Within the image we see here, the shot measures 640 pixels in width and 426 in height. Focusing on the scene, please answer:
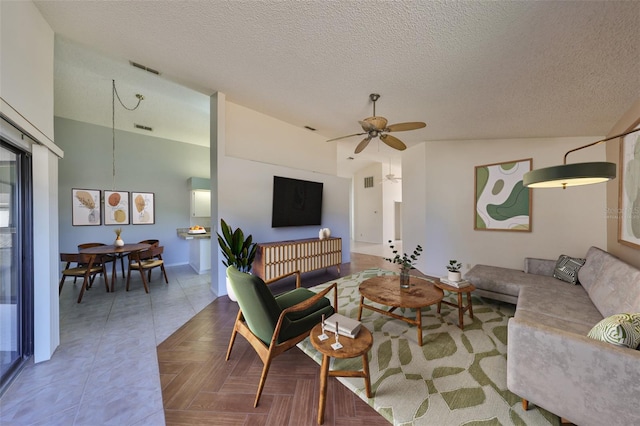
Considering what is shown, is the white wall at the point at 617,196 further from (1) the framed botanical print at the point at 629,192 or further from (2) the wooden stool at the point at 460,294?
(2) the wooden stool at the point at 460,294

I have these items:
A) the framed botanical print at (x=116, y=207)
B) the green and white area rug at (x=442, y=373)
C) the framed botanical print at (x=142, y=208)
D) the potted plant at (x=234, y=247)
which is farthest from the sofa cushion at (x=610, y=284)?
the framed botanical print at (x=116, y=207)

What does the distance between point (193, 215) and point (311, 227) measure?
10.3 feet

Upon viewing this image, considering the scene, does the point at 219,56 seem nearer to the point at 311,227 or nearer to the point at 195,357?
the point at 195,357

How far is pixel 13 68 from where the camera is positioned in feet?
5.03

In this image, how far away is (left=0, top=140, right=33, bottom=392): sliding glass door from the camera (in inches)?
67.7

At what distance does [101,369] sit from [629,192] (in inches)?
224

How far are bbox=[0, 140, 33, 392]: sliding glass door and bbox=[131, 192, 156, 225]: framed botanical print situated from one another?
11.4ft

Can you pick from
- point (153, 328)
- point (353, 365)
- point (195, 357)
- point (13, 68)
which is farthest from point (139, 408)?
point (13, 68)

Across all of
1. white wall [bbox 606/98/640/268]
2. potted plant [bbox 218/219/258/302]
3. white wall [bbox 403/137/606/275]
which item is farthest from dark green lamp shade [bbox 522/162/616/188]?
potted plant [bbox 218/219/258/302]

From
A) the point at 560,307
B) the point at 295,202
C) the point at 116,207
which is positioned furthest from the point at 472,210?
the point at 116,207

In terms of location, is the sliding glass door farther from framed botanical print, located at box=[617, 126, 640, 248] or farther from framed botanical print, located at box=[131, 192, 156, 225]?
framed botanical print, located at box=[617, 126, 640, 248]

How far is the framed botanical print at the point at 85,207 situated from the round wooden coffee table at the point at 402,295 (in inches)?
219

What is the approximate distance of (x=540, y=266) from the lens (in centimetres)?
329

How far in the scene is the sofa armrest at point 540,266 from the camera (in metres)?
3.22
